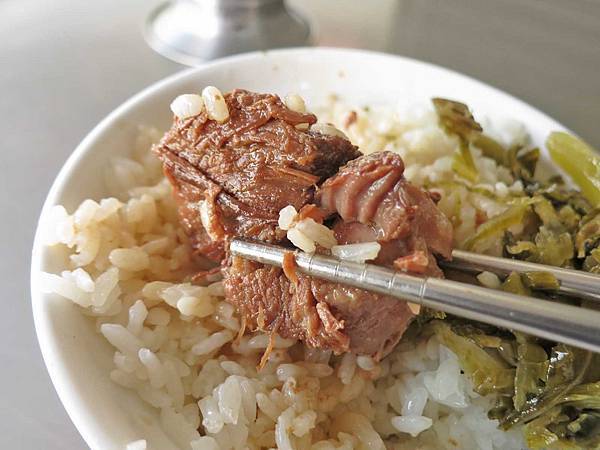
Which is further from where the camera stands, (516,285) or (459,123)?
(459,123)

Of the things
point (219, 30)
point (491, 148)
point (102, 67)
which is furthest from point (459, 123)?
point (102, 67)

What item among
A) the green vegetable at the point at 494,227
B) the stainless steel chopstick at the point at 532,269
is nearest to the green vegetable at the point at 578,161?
the green vegetable at the point at 494,227

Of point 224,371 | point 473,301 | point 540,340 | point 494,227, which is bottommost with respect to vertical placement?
point 224,371

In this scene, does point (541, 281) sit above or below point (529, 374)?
above

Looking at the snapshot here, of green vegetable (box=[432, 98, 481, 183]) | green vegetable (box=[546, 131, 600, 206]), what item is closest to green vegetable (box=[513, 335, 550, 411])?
green vegetable (box=[546, 131, 600, 206])

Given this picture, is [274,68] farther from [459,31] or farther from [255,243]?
[459,31]

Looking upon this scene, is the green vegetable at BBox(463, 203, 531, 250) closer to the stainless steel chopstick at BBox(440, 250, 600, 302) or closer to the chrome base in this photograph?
the stainless steel chopstick at BBox(440, 250, 600, 302)

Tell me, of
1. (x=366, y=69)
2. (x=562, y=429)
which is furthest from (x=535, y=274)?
(x=366, y=69)

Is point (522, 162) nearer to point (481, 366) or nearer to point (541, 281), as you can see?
point (541, 281)

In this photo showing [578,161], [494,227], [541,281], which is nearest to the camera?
[541,281]
